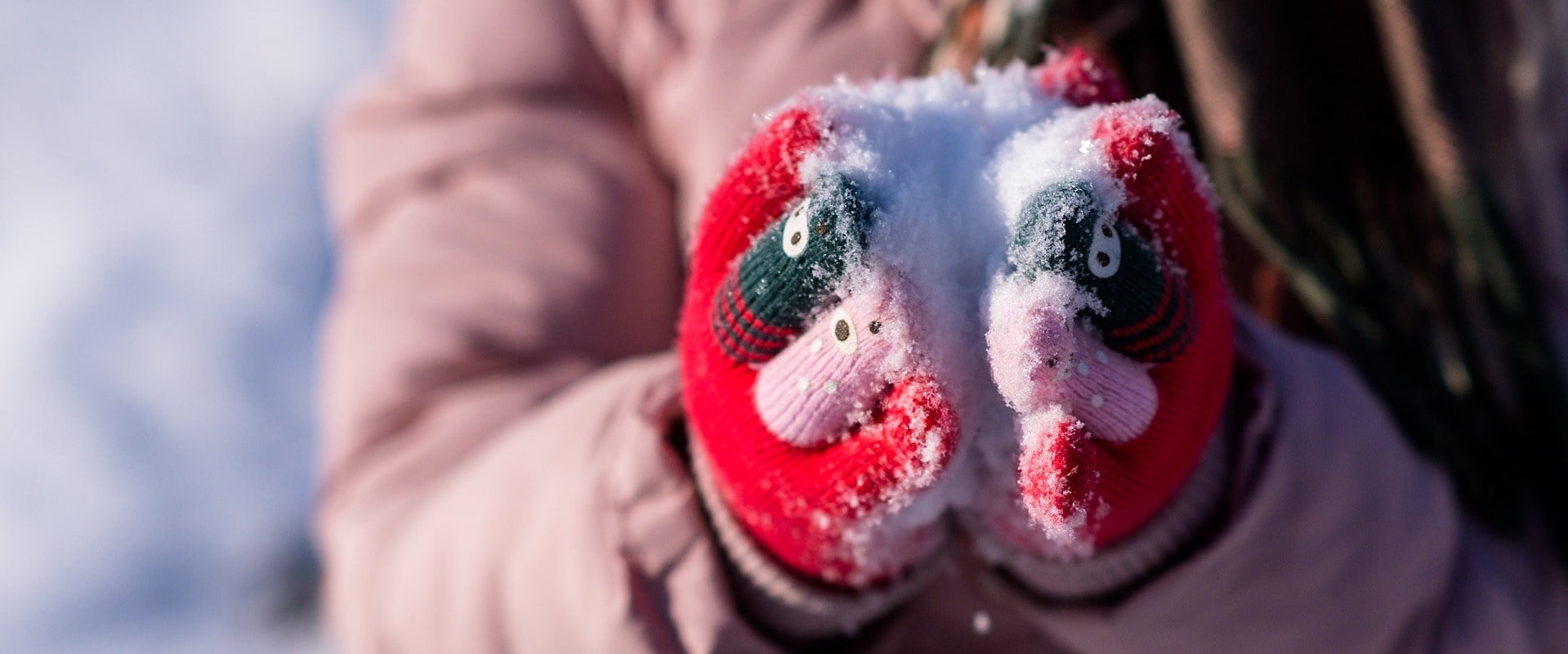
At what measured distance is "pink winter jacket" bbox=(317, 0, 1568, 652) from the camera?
41cm

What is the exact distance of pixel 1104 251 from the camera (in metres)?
0.27

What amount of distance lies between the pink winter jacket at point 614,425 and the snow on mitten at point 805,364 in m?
0.07

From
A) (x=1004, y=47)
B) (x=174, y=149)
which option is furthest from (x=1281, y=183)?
(x=174, y=149)

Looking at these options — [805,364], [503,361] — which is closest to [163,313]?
[503,361]

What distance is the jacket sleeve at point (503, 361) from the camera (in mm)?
430

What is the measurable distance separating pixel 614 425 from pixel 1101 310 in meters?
0.24

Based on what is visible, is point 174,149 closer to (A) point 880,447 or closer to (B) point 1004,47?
(B) point 1004,47

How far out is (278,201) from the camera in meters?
1.36

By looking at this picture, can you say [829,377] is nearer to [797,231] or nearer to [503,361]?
[797,231]

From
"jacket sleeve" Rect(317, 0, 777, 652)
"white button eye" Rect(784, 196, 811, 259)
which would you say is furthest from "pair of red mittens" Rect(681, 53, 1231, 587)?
"jacket sleeve" Rect(317, 0, 777, 652)

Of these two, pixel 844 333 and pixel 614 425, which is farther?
pixel 614 425

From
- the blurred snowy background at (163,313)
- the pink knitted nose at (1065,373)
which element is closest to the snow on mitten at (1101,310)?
the pink knitted nose at (1065,373)

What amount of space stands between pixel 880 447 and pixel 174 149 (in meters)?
1.41

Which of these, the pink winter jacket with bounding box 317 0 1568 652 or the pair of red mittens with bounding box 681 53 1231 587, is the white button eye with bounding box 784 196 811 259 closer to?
the pair of red mittens with bounding box 681 53 1231 587
